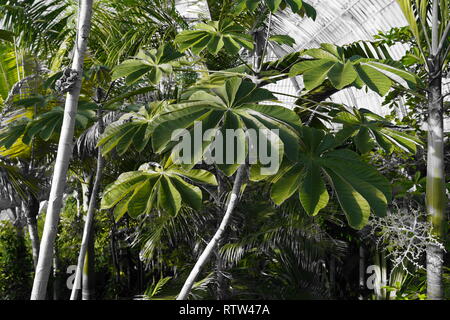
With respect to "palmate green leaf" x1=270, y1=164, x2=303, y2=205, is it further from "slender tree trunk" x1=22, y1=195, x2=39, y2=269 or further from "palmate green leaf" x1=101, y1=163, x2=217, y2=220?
"slender tree trunk" x1=22, y1=195, x2=39, y2=269

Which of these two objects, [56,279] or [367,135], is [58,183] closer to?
[367,135]

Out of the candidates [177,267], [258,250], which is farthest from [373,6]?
[177,267]

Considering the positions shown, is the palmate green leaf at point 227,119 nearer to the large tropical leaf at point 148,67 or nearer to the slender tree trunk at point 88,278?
the large tropical leaf at point 148,67

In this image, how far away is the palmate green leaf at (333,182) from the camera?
2385 mm

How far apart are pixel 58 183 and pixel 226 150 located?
3.24 ft

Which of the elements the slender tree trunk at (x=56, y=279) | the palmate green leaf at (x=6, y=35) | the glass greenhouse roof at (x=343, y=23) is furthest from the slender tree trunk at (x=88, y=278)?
the glass greenhouse roof at (x=343, y=23)

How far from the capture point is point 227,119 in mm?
2367

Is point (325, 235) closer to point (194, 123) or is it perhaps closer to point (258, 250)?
point (258, 250)

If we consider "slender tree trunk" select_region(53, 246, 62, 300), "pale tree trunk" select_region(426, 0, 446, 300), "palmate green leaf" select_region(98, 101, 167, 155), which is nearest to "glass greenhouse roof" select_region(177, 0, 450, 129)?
"pale tree trunk" select_region(426, 0, 446, 300)

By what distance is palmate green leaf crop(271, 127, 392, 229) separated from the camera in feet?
7.82

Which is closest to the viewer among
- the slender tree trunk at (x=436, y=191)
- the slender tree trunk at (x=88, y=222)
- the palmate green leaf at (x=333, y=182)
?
the palmate green leaf at (x=333, y=182)

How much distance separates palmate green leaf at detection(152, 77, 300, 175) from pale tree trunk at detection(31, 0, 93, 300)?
23.0 inches

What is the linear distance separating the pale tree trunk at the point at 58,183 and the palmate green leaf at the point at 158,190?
0.29 metres
